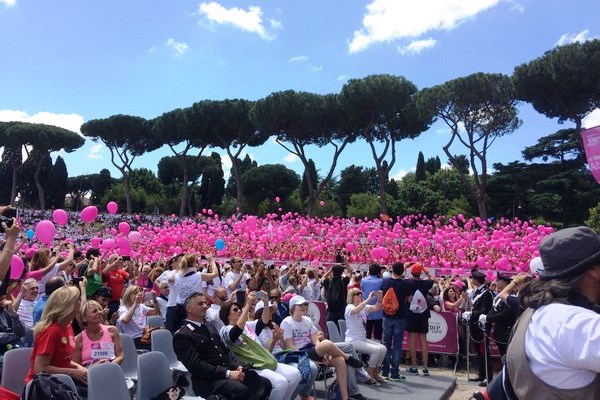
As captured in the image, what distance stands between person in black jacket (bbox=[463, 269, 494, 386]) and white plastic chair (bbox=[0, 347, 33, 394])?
4663 mm

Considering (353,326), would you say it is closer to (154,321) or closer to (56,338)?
(154,321)

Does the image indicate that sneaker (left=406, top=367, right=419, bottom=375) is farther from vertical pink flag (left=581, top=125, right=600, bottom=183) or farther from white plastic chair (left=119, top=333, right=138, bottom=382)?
vertical pink flag (left=581, top=125, right=600, bottom=183)

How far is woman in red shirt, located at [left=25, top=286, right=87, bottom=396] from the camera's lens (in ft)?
10.2

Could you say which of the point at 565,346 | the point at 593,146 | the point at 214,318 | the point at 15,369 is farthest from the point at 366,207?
the point at 565,346

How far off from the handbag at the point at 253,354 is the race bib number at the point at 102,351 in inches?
38.5

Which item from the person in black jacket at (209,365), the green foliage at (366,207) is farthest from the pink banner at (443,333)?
the green foliage at (366,207)

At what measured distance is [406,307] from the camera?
6465mm

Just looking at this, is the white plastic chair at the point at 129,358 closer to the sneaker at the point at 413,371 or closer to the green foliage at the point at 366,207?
the sneaker at the point at 413,371

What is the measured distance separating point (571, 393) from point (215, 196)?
1862 inches

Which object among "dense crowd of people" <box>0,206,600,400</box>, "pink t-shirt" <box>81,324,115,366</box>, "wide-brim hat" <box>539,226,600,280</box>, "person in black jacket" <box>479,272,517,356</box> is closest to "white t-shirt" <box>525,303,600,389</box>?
"dense crowd of people" <box>0,206,600,400</box>

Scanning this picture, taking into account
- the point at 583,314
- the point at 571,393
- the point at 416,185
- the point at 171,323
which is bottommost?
the point at 171,323

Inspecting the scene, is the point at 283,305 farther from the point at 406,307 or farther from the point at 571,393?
the point at 571,393

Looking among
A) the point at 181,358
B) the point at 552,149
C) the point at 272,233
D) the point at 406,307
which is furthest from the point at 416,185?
the point at 181,358

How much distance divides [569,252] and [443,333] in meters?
6.18
